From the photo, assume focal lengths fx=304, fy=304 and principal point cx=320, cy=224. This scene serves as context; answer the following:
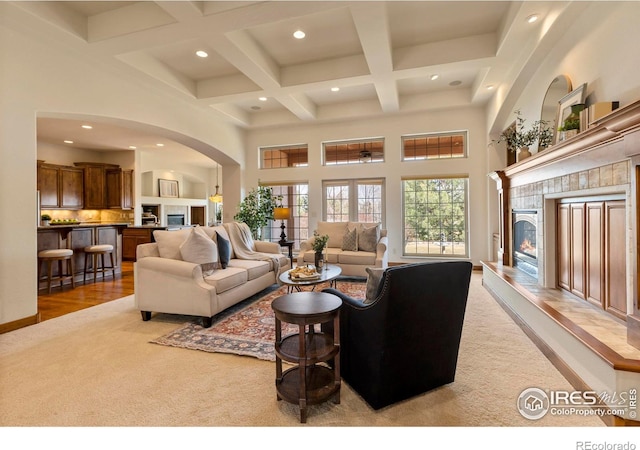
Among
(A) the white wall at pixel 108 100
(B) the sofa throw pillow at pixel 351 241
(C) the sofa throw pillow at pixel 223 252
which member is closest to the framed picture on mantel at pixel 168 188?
(A) the white wall at pixel 108 100

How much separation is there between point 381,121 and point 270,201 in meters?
3.03

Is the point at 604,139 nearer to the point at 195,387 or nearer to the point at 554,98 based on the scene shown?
the point at 554,98

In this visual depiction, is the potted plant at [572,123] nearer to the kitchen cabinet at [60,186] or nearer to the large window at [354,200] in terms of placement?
the large window at [354,200]

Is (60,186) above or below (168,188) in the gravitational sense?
below

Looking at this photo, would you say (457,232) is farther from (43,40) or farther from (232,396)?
(43,40)

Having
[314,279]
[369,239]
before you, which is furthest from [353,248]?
[314,279]

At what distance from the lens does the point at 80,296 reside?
4277 millimetres

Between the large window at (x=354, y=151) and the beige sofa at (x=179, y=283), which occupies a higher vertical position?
the large window at (x=354, y=151)

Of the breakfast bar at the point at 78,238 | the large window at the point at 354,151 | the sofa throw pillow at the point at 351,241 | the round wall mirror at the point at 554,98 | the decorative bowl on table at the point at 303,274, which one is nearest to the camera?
the round wall mirror at the point at 554,98

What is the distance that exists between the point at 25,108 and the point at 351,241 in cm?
446

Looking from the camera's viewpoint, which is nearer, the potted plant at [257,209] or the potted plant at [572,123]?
A: the potted plant at [572,123]

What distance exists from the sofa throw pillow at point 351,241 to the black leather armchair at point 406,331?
10.9ft

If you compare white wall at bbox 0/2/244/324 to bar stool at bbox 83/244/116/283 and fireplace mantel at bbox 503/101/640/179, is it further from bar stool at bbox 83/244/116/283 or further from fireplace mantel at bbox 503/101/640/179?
fireplace mantel at bbox 503/101/640/179

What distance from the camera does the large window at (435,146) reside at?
20.1 feet
